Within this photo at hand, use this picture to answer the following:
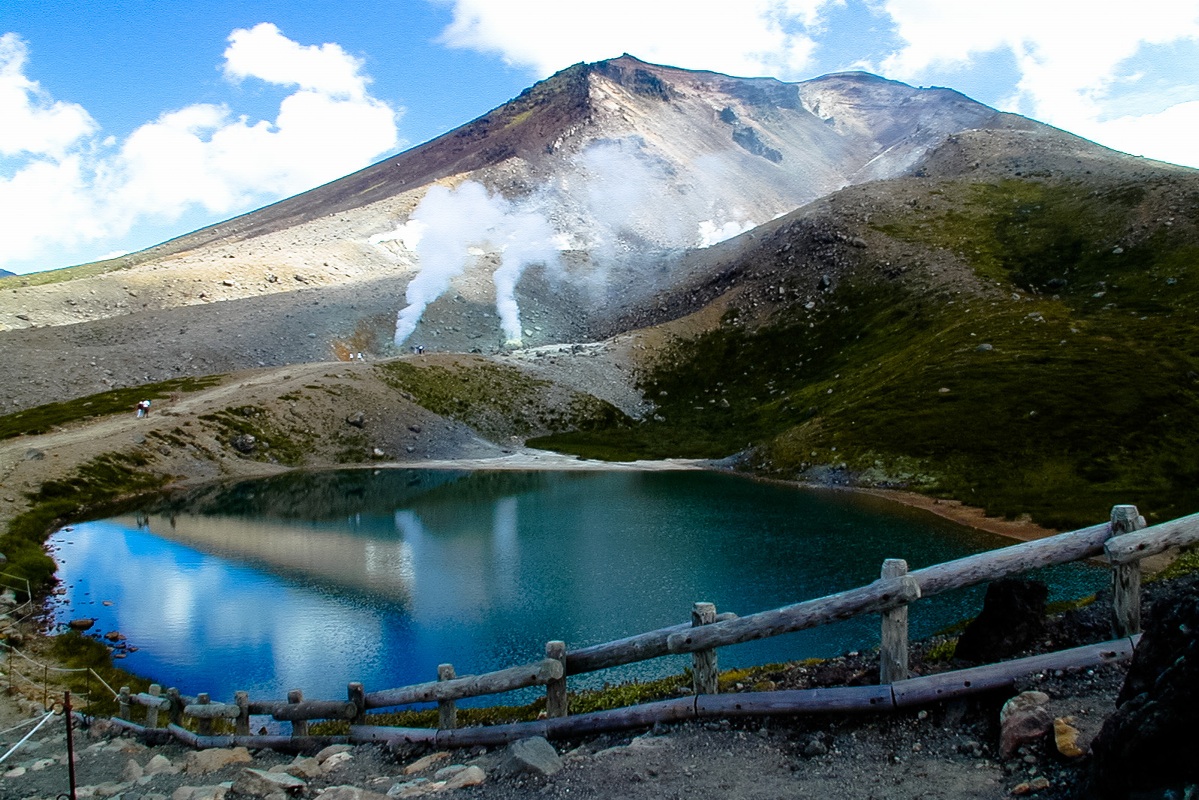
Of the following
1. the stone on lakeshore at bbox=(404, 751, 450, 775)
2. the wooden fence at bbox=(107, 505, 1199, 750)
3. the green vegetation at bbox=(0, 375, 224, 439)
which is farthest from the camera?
the green vegetation at bbox=(0, 375, 224, 439)

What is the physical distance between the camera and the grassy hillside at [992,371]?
64625 millimetres

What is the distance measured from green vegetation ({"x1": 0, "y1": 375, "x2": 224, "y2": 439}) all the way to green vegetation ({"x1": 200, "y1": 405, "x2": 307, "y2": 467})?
12.4 metres

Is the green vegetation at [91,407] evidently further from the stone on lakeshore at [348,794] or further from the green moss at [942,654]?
the green moss at [942,654]

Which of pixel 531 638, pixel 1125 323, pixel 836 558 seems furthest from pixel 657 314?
pixel 531 638

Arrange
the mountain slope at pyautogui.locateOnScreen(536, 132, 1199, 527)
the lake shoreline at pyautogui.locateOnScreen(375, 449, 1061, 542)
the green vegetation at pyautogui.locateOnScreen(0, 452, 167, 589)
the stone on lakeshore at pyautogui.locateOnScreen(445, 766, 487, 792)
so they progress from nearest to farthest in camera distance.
Answer: the stone on lakeshore at pyautogui.locateOnScreen(445, 766, 487, 792) < the green vegetation at pyautogui.locateOnScreen(0, 452, 167, 589) < the lake shoreline at pyautogui.locateOnScreen(375, 449, 1061, 542) < the mountain slope at pyautogui.locateOnScreen(536, 132, 1199, 527)

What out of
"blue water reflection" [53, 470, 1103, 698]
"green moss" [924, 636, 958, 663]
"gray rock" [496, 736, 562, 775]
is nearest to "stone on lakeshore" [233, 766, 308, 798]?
"gray rock" [496, 736, 562, 775]

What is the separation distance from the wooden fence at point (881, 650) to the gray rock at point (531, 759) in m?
0.87

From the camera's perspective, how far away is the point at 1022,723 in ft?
35.0

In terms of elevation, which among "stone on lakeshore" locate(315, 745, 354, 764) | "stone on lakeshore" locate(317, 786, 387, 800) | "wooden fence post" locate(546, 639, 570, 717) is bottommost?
"stone on lakeshore" locate(315, 745, 354, 764)

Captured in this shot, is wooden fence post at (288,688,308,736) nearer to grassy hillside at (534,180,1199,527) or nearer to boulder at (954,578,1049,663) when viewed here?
boulder at (954,578,1049,663)

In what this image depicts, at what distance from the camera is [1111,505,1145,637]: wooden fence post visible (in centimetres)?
1232

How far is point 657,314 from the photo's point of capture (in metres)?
159

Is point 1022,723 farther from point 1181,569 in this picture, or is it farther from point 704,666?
point 1181,569

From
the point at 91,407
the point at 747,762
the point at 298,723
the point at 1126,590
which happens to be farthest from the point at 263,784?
the point at 91,407
